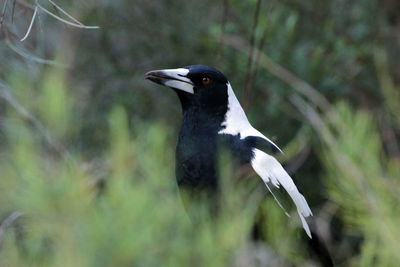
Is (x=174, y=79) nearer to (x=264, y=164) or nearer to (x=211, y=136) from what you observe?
(x=211, y=136)

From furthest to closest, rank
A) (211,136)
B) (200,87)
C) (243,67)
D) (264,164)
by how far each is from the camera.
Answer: (243,67) < (200,87) < (211,136) < (264,164)

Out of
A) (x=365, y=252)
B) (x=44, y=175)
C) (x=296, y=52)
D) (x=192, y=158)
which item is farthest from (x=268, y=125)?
(x=44, y=175)

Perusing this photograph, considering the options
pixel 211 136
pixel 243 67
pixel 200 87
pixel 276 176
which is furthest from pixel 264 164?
pixel 243 67

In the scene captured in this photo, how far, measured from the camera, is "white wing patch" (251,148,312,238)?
2551 mm

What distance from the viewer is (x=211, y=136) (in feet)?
8.78

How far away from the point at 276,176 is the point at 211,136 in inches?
10.4

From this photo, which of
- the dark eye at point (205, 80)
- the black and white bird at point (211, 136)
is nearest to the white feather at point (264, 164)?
the black and white bird at point (211, 136)

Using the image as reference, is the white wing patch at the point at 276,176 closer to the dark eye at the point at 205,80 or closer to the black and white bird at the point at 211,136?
the black and white bird at the point at 211,136

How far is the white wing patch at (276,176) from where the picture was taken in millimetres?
2551

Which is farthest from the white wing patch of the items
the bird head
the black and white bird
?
the bird head

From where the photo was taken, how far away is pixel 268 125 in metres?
3.77

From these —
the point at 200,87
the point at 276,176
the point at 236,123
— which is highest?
the point at 200,87

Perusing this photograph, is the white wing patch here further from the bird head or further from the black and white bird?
the bird head

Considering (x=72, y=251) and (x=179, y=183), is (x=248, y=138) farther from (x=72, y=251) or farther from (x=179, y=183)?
(x=72, y=251)
